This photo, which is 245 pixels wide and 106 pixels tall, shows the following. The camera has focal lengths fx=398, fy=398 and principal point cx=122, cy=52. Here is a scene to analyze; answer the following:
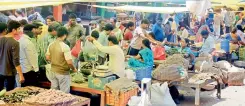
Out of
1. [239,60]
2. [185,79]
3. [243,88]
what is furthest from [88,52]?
[239,60]

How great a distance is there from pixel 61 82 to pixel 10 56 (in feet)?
3.30

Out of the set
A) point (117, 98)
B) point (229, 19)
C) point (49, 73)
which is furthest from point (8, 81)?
point (229, 19)

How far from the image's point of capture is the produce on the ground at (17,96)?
6252mm

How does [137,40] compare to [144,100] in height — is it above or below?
above

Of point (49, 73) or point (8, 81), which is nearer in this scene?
point (8, 81)

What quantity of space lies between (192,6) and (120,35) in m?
3.41

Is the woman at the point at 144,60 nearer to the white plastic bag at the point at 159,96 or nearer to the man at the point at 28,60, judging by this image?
the white plastic bag at the point at 159,96

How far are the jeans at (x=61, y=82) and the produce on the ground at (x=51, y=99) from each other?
0.80 m

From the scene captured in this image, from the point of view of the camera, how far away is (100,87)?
24.4ft

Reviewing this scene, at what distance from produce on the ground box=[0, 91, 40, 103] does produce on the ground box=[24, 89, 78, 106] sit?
0.23m

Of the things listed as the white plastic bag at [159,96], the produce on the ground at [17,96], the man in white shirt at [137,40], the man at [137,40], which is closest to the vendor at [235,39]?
the man at [137,40]

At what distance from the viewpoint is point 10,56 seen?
6.95m

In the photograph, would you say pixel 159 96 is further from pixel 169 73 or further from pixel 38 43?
pixel 38 43

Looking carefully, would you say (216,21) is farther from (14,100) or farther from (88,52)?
(14,100)
